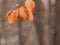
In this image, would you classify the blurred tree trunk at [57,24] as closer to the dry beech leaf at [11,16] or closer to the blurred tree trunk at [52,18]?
the blurred tree trunk at [52,18]

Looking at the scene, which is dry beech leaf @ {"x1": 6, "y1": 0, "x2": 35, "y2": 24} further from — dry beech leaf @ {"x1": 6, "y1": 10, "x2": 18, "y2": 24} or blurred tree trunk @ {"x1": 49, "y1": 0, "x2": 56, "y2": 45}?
blurred tree trunk @ {"x1": 49, "y1": 0, "x2": 56, "y2": 45}

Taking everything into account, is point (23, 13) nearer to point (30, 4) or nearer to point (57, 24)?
point (30, 4)

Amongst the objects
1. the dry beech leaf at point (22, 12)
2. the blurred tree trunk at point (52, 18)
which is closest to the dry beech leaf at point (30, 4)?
the dry beech leaf at point (22, 12)

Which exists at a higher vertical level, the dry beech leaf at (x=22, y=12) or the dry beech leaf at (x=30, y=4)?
the dry beech leaf at (x=30, y=4)

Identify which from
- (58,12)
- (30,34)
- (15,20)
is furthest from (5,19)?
(58,12)

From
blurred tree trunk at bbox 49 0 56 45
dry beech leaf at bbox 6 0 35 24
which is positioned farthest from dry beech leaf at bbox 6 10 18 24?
blurred tree trunk at bbox 49 0 56 45

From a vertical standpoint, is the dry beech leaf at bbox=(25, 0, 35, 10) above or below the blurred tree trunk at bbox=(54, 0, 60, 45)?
above

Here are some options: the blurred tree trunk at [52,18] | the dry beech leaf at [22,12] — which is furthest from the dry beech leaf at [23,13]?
the blurred tree trunk at [52,18]

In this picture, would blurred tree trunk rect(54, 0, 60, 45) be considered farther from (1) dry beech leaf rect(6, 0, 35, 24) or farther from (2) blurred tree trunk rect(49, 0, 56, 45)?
(1) dry beech leaf rect(6, 0, 35, 24)

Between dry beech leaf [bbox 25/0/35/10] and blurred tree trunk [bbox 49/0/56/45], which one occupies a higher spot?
dry beech leaf [bbox 25/0/35/10]

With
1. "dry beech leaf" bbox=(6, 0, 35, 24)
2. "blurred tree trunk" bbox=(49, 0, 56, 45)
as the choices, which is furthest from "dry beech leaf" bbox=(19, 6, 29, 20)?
"blurred tree trunk" bbox=(49, 0, 56, 45)
